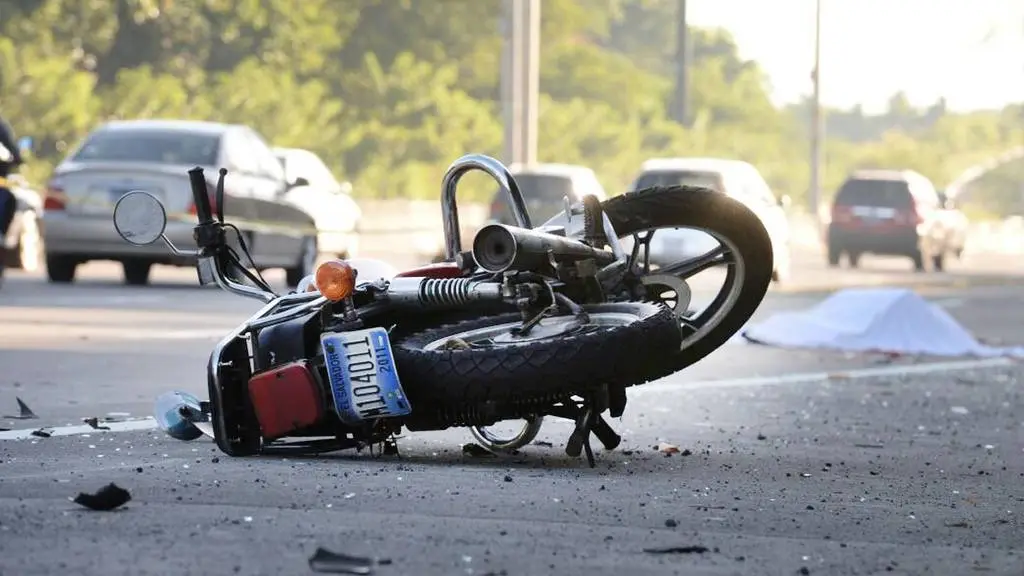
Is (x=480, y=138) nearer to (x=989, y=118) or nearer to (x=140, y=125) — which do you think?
(x=140, y=125)

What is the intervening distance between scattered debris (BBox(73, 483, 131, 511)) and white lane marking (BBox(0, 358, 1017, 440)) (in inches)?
92.3

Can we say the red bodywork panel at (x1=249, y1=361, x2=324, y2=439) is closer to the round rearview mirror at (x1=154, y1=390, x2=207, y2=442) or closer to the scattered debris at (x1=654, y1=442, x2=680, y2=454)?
the round rearview mirror at (x1=154, y1=390, x2=207, y2=442)

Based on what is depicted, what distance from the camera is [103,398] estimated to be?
1060cm

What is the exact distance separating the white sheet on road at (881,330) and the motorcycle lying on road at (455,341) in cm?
776

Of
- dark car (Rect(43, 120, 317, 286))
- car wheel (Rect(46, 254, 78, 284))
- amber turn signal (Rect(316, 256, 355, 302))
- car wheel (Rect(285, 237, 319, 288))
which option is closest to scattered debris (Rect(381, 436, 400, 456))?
amber turn signal (Rect(316, 256, 355, 302))

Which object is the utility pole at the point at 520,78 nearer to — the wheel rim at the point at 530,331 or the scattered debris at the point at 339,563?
the wheel rim at the point at 530,331

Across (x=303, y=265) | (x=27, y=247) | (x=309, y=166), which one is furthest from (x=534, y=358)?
(x=309, y=166)

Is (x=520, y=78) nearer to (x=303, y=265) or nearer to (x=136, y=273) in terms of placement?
(x=303, y=265)

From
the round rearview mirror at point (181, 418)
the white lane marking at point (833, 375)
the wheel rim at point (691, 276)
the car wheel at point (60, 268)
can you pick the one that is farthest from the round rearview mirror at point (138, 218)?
the car wheel at point (60, 268)

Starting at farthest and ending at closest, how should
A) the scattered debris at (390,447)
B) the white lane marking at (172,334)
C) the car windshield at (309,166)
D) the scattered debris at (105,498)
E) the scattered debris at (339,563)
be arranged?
the car windshield at (309,166) → the white lane marking at (172,334) → the scattered debris at (390,447) → the scattered debris at (105,498) → the scattered debris at (339,563)

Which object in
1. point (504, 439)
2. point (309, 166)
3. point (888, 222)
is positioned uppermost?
point (309, 166)

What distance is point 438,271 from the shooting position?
8227mm

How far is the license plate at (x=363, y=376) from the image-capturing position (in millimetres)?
7684

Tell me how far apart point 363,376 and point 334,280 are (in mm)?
349
